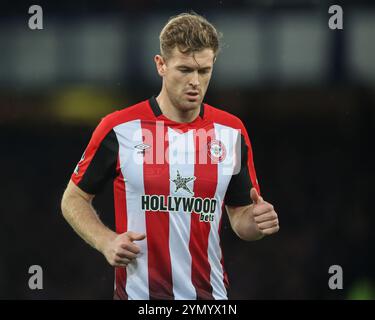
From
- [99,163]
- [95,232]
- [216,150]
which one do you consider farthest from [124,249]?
[216,150]

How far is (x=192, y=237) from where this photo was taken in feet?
13.0

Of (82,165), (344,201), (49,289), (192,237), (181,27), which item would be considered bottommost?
(49,289)

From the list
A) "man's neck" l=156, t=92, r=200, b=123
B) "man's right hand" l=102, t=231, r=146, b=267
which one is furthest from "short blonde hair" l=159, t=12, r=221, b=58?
"man's right hand" l=102, t=231, r=146, b=267

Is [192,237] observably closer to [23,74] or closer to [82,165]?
[82,165]

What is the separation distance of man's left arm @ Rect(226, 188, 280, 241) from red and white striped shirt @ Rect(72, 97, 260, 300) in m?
0.05

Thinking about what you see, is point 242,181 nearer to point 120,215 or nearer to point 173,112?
point 173,112

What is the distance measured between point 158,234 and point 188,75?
76 centimetres

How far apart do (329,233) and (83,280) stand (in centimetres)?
229

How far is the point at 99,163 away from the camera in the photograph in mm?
4016

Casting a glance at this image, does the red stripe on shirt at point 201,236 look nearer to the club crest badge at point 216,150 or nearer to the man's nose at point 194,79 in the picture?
the club crest badge at point 216,150

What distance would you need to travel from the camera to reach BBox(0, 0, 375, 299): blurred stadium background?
6957mm

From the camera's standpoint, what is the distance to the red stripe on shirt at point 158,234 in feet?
12.9

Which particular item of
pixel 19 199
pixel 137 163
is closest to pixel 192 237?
pixel 137 163

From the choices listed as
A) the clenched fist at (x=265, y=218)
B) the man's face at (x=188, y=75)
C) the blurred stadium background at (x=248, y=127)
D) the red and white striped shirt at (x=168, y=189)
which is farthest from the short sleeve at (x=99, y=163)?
the blurred stadium background at (x=248, y=127)
